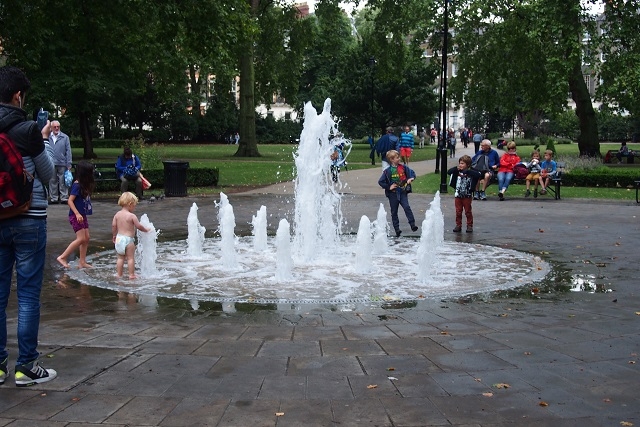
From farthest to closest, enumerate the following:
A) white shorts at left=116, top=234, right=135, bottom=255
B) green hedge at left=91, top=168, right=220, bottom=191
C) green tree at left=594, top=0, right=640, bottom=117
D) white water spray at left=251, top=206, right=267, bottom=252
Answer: green tree at left=594, top=0, right=640, bottom=117 < green hedge at left=91, top=168, right=220, bottom=191 < white water spray at left=251, top=206, right=267, bottom=252 < white shorts at left=116, top=234, right=135, bottom=255

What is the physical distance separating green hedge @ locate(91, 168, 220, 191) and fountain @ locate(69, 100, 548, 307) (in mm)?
9568

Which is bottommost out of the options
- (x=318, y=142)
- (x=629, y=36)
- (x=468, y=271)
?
(x=468, y=271)

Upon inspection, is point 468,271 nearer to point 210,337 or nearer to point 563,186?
point 210,337

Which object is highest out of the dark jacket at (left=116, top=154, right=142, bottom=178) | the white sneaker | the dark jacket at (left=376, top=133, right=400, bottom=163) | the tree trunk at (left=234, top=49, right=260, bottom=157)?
the tree trunk at (left=234, top=49, right=260, bottom=157)

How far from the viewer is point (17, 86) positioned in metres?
5.12

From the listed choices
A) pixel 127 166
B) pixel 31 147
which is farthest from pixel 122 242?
pixel 127 166

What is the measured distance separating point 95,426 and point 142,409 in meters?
0.35

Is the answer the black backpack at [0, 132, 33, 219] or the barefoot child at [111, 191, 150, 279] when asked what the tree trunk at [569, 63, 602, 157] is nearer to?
the barefoot child at [111, 191, 150, 279]

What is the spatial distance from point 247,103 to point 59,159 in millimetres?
22975

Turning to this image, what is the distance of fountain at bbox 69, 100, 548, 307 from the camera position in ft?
27.7

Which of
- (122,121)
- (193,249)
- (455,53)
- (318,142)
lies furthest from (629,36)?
(122,121)

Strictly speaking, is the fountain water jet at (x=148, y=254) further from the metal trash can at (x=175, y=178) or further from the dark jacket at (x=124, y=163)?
the metal trash can at (x=175, y=178)

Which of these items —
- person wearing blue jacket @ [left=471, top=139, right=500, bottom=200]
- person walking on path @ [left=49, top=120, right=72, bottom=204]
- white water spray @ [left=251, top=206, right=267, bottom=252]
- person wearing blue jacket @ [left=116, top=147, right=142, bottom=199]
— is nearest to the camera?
white water spray @ [left=251, top=206, right=267, bottom=252]

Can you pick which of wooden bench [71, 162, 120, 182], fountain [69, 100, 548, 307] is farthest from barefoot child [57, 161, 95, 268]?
wooden bench [71, 162, 120, 182]
